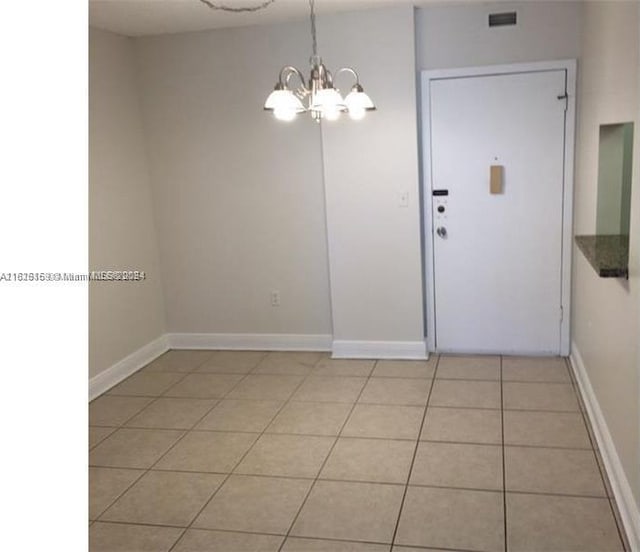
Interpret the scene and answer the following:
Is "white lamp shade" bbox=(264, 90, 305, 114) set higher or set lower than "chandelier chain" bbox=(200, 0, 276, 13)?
lower

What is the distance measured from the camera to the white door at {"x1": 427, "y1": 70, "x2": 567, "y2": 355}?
436 centimetres

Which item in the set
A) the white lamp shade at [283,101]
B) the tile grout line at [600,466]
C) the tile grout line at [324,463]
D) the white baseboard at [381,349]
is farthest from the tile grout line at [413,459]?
the white lamp shade at [283,101]

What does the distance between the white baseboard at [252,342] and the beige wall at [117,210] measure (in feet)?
0.90

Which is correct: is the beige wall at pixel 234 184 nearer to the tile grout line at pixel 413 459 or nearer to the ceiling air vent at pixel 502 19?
the tile grout line at pixel 413 459

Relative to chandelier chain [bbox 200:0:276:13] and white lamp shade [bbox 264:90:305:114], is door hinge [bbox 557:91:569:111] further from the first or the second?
white lamp shade [bbox 264:90:305:114]

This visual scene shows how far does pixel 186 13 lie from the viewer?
163 inches

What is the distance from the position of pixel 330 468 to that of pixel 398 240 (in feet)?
6.33

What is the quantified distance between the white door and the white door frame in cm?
3

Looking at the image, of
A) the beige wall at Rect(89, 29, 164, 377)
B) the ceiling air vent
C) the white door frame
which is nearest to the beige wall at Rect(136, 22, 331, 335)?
the beige wall at Rect(89, 29, 164, 377)

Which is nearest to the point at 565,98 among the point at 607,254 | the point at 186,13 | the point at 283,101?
the point at 607,254

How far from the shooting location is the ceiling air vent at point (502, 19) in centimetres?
428

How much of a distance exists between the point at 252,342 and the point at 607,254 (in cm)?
303
